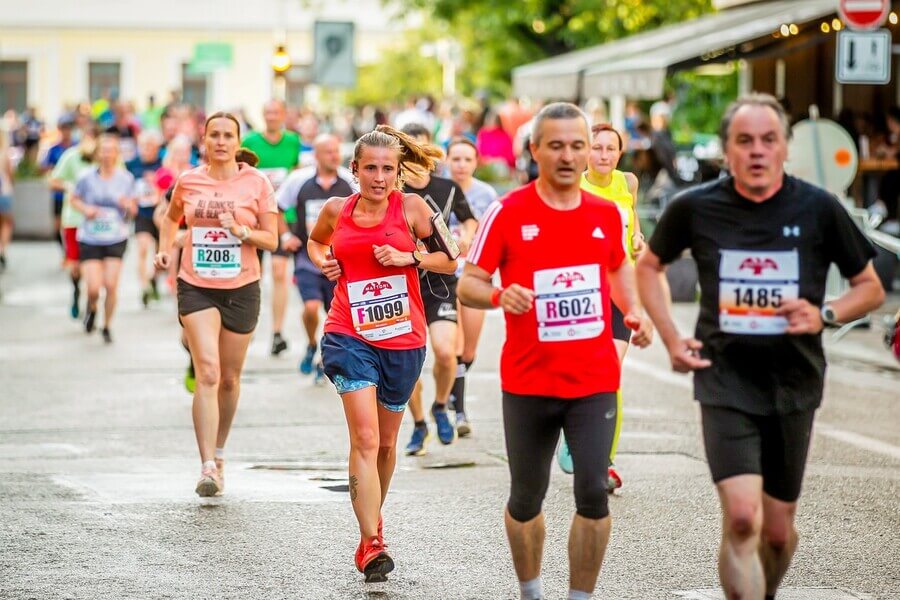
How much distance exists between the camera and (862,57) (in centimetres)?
1688

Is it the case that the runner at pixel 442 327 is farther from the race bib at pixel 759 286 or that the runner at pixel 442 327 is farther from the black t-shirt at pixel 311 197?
the race bib at pixel 759 286

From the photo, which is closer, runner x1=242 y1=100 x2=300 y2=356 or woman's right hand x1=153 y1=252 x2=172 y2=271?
woman's right hand x1=153 y1=252 x2=172 y2=271

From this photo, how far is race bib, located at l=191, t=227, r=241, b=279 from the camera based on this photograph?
9109mm

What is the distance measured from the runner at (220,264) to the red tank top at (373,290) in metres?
1.76

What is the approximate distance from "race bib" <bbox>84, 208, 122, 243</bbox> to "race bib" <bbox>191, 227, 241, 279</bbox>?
310 inches

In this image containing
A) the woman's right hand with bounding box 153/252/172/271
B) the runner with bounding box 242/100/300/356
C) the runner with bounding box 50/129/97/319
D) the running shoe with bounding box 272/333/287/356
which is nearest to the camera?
the woman's right hand with bounding box 153/252/172/271

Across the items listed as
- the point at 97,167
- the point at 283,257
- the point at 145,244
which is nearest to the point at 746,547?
the point at 283,257

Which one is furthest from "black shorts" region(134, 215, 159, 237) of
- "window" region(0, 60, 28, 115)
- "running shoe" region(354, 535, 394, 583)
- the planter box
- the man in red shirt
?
"window" region(0, 60, 28, 115)

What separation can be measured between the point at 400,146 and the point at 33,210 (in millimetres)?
24097

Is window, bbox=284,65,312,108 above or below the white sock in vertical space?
above

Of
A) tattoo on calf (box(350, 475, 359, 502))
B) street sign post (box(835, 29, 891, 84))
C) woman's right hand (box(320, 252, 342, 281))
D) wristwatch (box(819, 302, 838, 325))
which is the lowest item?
tattoo on calf (box(350, 475, 359, 502))

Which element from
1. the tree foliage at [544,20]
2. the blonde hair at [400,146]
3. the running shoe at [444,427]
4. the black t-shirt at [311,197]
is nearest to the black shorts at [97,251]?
the black t-shirt at [311,197]

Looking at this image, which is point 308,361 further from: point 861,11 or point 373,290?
point 373,290

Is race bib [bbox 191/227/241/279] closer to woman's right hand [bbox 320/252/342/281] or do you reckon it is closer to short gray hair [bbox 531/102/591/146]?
Answer: woman's right hand [bbox 320/252/342/281]
